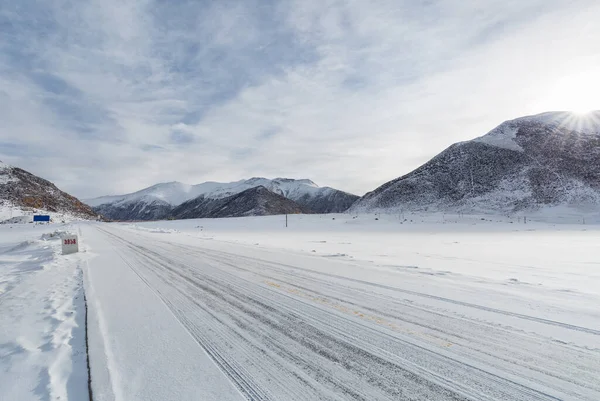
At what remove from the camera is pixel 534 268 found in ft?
36.7

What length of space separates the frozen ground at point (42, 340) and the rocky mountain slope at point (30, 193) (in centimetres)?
15108

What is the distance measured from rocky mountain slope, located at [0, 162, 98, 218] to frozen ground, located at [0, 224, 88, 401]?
151 metres

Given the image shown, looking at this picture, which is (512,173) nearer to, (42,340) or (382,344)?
(382,344)

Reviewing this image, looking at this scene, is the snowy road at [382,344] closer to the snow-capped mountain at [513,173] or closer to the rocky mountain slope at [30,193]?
the snow-capped mountain at [513,173]

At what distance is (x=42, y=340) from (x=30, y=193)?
190 metres

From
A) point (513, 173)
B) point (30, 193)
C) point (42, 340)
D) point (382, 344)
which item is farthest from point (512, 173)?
point (30, 193)

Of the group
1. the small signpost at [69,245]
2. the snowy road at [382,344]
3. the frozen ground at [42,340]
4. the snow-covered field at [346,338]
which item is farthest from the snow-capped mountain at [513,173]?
the frozen ground at [42,340]

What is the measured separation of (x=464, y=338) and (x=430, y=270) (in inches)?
247

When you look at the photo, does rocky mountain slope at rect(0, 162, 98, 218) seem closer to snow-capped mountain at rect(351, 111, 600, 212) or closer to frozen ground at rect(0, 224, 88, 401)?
snow-capped mountain at rect(351, 111, 600, 212)

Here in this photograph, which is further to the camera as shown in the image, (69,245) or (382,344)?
(69,245)

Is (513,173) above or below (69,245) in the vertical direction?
above

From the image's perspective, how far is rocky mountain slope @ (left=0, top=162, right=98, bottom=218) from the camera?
435 ft

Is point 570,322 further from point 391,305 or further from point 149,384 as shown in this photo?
point 149,384

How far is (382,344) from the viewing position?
449 cm
